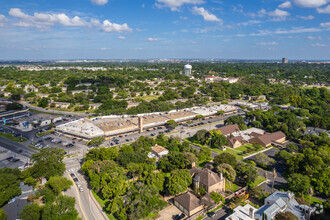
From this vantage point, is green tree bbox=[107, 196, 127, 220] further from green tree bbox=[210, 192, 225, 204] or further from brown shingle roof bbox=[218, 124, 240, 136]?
brown shingle roof bbox=[218, 124, 240, 136]

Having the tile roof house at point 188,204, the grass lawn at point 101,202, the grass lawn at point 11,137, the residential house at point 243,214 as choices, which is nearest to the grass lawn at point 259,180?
→ the residential house at point 243,214

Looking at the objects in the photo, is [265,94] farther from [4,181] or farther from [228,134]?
[4,181]

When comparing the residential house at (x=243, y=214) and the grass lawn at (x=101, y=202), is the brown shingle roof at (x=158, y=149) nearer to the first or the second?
the grass lawn at (x=101, y=202)

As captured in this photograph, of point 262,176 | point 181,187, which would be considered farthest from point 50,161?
point 262,176

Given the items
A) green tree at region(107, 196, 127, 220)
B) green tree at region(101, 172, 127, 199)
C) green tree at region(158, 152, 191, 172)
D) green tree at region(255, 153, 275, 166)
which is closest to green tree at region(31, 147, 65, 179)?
green tree at region(101, 172, 127, 199)

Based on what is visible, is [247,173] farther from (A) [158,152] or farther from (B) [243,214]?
(A) [158,152]

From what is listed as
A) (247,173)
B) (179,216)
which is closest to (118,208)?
(179,216)
